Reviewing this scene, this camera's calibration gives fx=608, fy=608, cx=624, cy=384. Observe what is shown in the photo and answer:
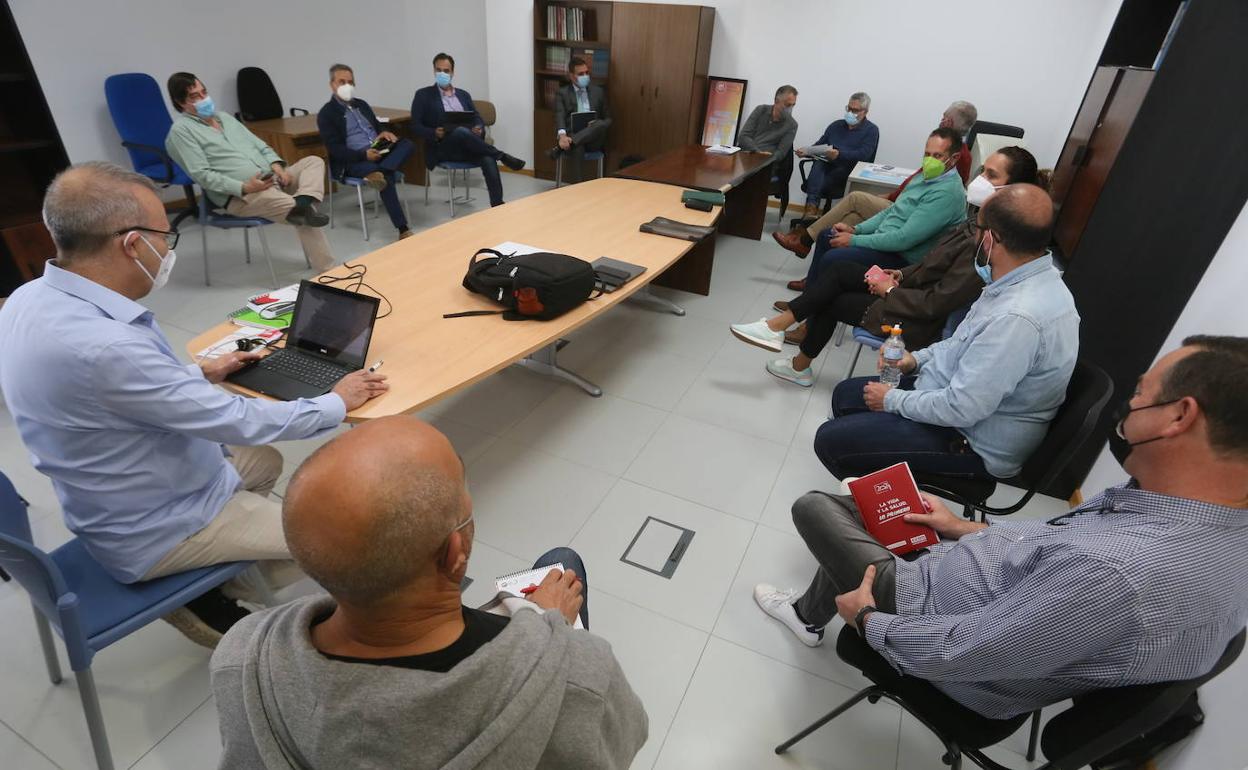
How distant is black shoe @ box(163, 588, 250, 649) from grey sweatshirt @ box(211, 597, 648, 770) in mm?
1066

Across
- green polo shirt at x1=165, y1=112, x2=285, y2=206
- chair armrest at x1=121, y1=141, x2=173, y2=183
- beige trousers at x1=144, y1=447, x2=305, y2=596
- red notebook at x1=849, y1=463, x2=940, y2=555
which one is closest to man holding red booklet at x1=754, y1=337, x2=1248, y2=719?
red notebook at x1=849, y1=463, x2=940, y2=555

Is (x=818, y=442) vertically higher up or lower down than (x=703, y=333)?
higher up

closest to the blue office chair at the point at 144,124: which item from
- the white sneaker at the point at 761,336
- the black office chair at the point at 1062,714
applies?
the white sneaker at the point at 761,336

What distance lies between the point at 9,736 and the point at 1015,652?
2.41 metres

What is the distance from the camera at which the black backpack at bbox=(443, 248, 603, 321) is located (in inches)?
88.8

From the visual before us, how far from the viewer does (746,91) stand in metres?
6.28

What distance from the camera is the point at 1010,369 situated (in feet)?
5.89

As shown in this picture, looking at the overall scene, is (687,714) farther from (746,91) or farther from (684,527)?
(746,91)

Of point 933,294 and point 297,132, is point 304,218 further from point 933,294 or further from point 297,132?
point 933,294

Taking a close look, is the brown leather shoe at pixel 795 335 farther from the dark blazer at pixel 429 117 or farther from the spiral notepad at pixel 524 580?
the dark blazer at pixel 429 117

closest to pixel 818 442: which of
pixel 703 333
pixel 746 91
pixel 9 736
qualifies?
Result: pixel 703 333

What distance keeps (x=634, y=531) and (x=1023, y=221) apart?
1.68m

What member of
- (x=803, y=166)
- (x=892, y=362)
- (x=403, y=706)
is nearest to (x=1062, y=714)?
(x=403, y=706)

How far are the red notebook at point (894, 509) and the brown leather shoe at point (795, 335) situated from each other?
222 centimetres
